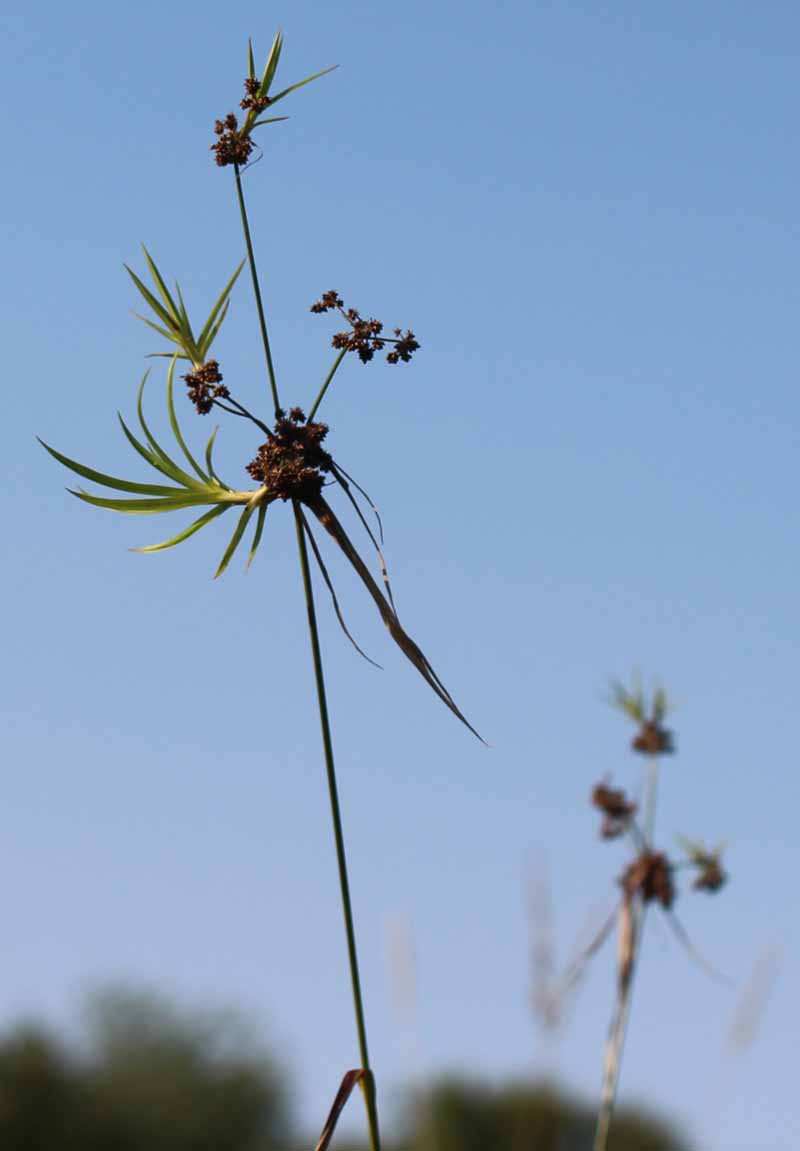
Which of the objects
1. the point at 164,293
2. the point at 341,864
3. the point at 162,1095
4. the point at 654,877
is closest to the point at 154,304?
A: the point at 164,293

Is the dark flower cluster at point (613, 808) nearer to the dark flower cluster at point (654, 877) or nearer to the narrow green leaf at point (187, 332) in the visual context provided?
the dark flower cluster at point (654, 877)

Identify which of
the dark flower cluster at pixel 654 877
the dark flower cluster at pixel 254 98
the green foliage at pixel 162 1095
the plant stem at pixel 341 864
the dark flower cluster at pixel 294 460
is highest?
the green foliage at pixel 162 1095

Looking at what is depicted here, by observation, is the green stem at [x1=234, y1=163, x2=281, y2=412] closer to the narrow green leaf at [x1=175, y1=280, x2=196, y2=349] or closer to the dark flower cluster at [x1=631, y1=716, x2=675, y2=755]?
the narrow green leaf at [x1=175, y1=280, x2=196, y2=349]

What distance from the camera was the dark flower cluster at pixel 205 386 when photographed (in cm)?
174

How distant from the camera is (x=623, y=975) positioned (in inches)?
103

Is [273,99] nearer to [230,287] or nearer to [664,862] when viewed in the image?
[230,287]

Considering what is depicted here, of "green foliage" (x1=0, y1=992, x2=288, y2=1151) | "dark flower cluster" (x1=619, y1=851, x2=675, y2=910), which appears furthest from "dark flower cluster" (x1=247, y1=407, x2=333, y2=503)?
"green foliage" (x1=0, y1=992, x2=288, y2=1151)

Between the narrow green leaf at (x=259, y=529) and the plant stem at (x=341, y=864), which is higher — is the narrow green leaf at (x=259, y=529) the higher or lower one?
the higher one

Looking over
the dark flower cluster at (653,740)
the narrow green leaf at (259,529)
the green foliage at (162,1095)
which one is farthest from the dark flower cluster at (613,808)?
the green foliage at (162,1095)

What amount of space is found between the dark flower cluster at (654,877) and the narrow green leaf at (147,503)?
4.93ft

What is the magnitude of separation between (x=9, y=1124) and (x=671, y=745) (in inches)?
1010

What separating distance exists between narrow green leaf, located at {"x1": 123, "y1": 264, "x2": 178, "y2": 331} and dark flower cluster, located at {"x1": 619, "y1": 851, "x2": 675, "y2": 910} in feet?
5.20

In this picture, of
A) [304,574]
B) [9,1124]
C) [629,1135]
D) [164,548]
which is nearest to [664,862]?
[164,548]

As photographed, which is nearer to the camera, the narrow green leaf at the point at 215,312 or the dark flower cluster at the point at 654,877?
the narrow green leaf at the point at 215,312
